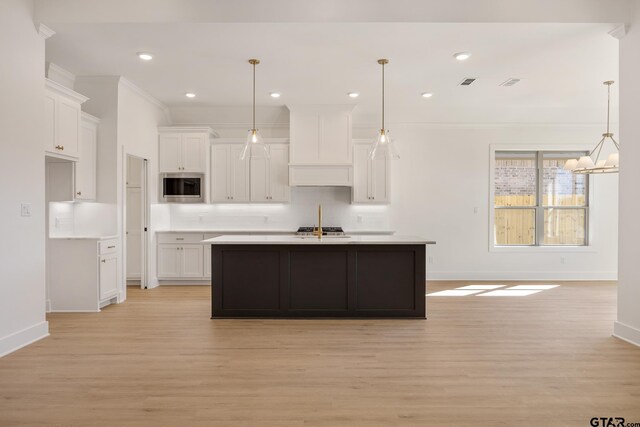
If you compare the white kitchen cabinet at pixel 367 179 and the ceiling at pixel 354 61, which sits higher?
the ceiling at pixel 354 61

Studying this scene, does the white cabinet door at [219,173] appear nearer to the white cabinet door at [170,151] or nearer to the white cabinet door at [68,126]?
the white cabinet door at [170,151]

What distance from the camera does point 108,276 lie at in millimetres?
5043

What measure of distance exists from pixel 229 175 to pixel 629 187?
5395mm

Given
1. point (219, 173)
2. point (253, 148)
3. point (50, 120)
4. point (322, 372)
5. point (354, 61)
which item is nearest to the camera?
point (322, 372)

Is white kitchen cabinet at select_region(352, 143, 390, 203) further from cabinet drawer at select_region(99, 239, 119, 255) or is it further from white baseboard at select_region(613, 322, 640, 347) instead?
white baseboard at select_region(613, 322, 640, 347)

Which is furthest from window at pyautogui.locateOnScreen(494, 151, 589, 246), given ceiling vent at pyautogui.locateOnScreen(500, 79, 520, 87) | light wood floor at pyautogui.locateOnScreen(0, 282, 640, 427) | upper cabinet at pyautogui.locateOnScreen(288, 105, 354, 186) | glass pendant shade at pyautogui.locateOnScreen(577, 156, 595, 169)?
light wood floor at pyautogui.locateOnScreen(0, 282, 640, 427)

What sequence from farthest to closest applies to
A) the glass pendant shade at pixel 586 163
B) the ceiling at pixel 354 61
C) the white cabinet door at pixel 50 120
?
the glass pendant shade at pixel 586 163 < the white cabinet door at pixel 50 120 < the ceiling at pixel 354 61

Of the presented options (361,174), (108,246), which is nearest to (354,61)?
(361,174)

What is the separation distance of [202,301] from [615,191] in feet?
23.9

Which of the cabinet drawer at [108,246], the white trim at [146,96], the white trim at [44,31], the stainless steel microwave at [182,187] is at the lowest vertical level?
the cabinet drawer at [108,246]

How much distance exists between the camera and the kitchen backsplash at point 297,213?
7.26 m

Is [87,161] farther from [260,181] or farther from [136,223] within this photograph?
[260,181]

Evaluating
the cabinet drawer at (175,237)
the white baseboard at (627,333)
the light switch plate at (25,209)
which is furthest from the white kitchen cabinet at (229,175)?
the white baseboard at (627,333)

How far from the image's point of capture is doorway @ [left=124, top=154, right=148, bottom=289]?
6328 millimetres
